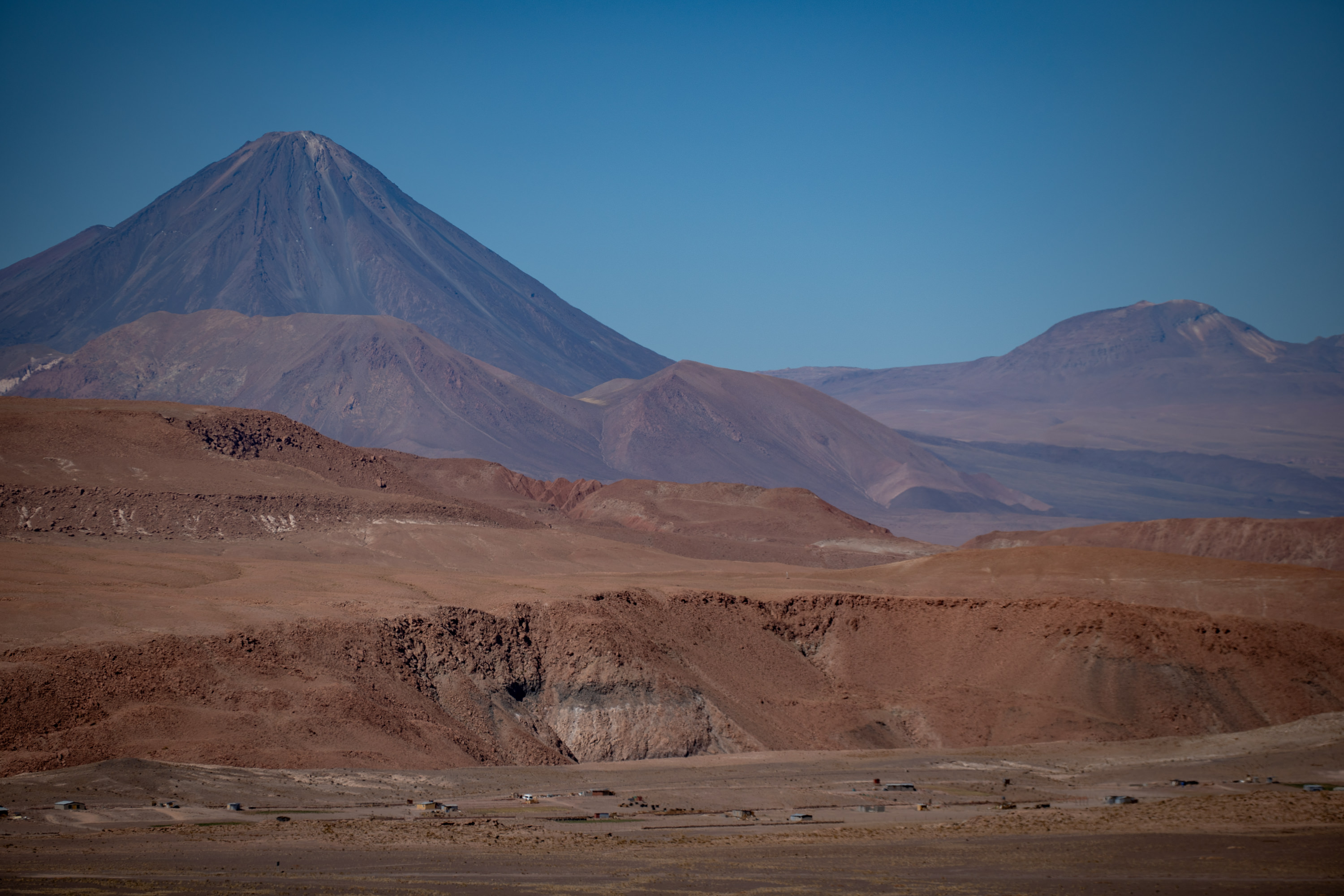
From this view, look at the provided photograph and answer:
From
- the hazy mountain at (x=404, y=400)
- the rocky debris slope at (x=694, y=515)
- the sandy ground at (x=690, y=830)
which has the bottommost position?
the sandy ground at (x=690, y=830)

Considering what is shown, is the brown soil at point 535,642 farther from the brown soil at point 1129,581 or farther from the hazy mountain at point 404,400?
the hazy mountain at point 404,400

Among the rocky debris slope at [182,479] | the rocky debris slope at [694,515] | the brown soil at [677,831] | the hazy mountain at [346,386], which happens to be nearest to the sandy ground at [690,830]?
the brown soil at [677,831]

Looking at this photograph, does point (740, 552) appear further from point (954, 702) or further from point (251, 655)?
point (251, 655)

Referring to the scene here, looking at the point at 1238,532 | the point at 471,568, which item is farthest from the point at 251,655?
the point at 1238,532

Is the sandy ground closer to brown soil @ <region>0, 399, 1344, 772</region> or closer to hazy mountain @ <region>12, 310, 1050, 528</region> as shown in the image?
brown soil @ <region>0, 399, 1344, 772</region>

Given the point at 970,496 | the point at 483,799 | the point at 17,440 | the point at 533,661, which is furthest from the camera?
the point at 970,496

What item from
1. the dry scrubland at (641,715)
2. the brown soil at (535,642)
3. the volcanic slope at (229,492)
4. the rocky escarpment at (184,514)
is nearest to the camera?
the dry scrubland at (641,715)

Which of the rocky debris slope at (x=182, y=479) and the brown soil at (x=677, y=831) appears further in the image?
the rocky debris slope at (x=182, y=479)
